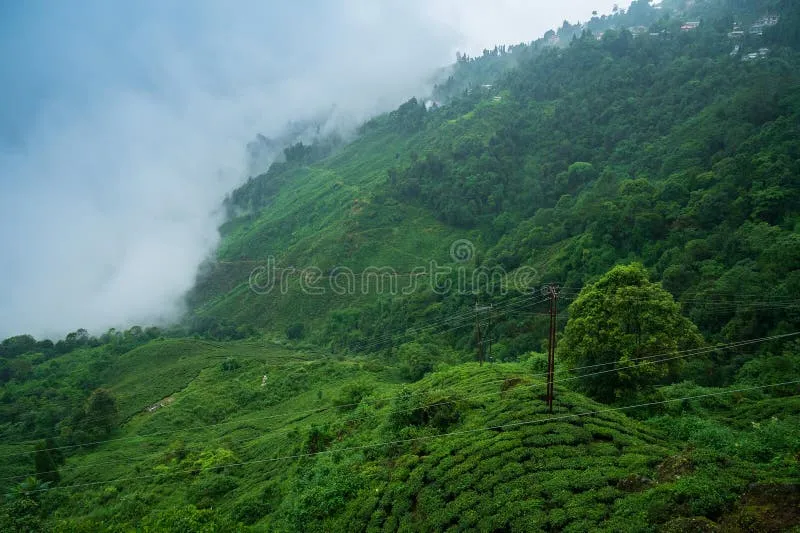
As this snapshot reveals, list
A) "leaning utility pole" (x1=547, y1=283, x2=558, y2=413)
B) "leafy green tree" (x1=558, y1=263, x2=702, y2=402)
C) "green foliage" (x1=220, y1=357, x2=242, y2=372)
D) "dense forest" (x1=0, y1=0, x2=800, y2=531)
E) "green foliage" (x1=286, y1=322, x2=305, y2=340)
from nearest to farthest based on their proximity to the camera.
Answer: "dense forest" (x1=0, y1=0, x2=800, y2=531) < "leaning utility pole" (x1=547, y1=283, x2=558, y2=413) < "leafy green tree" (x1=558, y1=263, x2=702, y2=402) < "green foliage" (x1=220, y1=357, x2=242, y2=372) < "green foliage" (x1=286, y1=322, x2=305, y2=340)

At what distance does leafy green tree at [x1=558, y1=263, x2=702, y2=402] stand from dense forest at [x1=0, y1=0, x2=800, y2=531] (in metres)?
0.13

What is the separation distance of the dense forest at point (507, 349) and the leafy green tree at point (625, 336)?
130 mm

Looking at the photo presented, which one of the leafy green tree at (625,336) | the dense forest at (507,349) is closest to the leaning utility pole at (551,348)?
the dense forest at (507,349)

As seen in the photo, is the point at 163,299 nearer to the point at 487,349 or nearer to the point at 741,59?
the point at 487,349

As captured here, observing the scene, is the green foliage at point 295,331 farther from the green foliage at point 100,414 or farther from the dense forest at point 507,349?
the green foliage at point 100,414

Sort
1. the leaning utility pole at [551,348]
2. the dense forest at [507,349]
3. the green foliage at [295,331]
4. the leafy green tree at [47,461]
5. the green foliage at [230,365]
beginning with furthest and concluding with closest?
the green foliage at [295,331], the green foliage at [230,365], the leafy green tree at [47,461], the leaning utility pole at [551,348], the dense forest at [507,349]

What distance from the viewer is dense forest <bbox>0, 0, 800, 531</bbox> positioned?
767 inches

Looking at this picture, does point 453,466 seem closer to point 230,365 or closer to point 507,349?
point 507,349

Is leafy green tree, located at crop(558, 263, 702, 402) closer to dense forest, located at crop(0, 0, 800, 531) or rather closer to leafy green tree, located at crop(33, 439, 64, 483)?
dense forest, located at crop(0, 0, 800, 531)

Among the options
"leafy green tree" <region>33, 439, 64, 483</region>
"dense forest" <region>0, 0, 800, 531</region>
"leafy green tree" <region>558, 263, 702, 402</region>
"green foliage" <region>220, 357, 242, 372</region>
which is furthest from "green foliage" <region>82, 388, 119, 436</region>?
"leafy green tree" <region>558, 263, 702, 402</region>

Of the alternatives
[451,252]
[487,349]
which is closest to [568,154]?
[451,252]

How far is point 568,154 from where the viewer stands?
105 metres

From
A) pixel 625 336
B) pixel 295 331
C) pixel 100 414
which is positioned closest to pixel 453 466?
pixel 625 336

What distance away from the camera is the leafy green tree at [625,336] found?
80.3 ft
